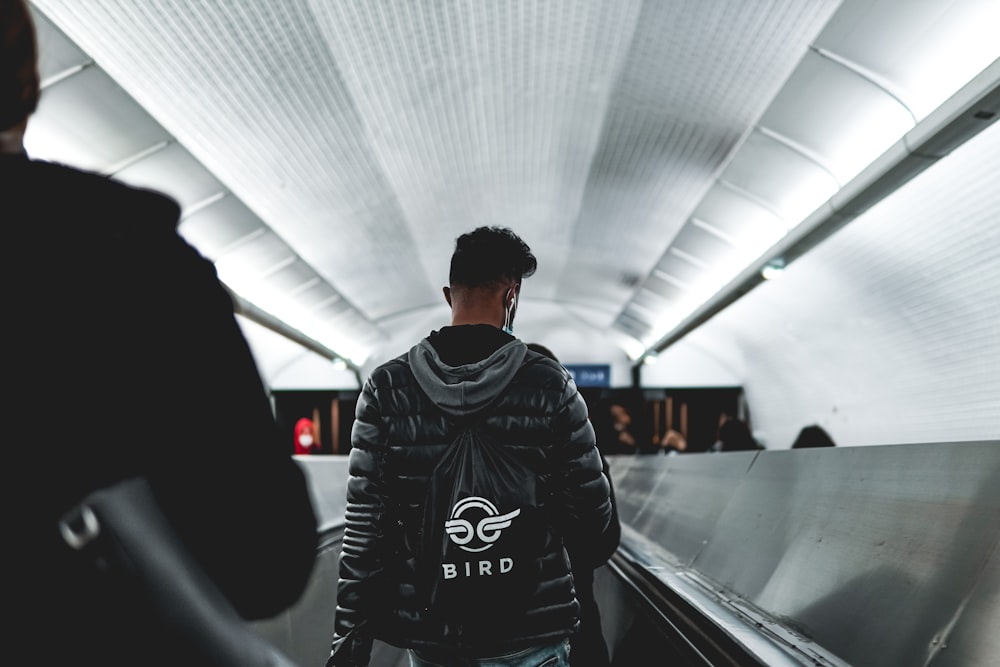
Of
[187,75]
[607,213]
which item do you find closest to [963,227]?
[607,213]

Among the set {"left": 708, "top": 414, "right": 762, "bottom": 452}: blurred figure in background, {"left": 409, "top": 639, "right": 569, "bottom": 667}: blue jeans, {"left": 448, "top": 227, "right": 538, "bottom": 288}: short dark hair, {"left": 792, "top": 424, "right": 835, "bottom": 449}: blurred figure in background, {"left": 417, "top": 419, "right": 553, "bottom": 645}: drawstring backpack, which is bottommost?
{"left": 409, "top": 639, "right": 569, "bottom": 667}: blue jeans

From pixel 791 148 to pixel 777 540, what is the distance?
6.80 metres

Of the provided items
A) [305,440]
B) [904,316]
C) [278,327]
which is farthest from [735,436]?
[305,440]

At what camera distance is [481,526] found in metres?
1.86

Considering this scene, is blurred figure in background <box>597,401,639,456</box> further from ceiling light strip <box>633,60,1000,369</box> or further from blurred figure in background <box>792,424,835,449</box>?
ceiling light strip <box>633,60,1000,369</box>

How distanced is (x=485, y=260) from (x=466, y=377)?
34 centimetres

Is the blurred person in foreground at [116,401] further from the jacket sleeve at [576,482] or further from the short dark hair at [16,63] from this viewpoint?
the jacket sleeve at [576,482]

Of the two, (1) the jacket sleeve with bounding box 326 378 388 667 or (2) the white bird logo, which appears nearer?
(2) the white bird logo

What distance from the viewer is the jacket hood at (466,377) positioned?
197 cm

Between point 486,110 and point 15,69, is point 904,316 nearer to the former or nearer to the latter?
point 486,110

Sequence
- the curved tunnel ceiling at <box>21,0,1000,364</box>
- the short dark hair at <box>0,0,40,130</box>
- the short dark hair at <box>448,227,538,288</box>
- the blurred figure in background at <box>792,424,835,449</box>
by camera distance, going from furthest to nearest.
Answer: the blurred figure in background at <box>792,424,835,449</box> < the curved tunnel ceiling at <box>21,0,1000,364</box> < the short dark hair at <box>448,227,538,288</box> < the short dark hair at <box>0,0,40,130</box>

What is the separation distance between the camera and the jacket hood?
197 centimetres

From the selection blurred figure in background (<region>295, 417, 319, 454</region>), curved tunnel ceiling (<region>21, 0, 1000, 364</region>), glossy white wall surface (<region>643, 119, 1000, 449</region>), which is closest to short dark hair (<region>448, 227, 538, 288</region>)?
curved tunnel ceiling (<region>21, 0, 1000, 364</region>)

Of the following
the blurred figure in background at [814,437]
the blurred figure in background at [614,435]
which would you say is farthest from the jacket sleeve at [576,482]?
the blurred figure in background at [814,437]
